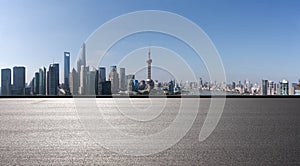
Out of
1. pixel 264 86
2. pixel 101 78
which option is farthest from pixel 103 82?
pixel 264 86

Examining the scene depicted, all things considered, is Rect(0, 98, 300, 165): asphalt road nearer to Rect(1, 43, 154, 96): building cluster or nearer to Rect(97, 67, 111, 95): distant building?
Rect(1, 43, 154, 96): building cluster

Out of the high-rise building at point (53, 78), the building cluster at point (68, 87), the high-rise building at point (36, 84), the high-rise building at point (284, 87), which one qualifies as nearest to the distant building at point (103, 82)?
the building cluster at point (68, 87)

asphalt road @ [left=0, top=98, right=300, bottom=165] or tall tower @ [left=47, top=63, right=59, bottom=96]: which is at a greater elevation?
tall tower @ [left=47, top=63, right=59, bottom=96]

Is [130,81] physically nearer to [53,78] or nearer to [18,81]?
[53,78]

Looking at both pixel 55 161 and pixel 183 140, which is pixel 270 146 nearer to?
pixel 183 140

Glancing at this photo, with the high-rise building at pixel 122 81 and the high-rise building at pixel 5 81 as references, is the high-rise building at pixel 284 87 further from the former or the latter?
the high-rise building at pixel 5 81

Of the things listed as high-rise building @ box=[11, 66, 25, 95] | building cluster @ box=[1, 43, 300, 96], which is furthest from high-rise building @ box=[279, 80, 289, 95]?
high-rise building @ box=[11, 66, 25, 95]
